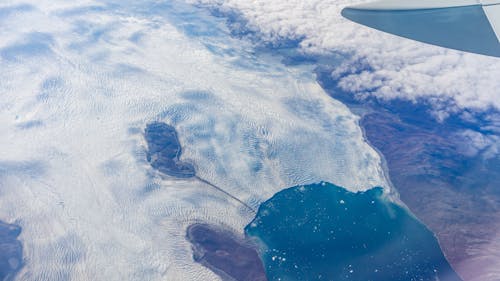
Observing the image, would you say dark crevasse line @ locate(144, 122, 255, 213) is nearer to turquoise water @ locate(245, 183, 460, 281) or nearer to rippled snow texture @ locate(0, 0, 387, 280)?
rippled snow texture @ locate(0, 0, 387, 280)

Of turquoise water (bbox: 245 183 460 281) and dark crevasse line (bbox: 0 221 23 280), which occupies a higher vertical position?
turquoise water (bbox: 245 183 460 281)

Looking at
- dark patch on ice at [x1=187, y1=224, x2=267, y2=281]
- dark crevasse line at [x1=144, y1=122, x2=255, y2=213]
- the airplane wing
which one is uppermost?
the airplane wing

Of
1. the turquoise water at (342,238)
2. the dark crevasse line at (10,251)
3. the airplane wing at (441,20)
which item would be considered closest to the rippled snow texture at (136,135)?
the dark crevasse line at (10,251)

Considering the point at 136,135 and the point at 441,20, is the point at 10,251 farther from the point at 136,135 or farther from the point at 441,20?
the point at 441,20

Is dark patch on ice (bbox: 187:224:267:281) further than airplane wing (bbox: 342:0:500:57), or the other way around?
dark patch on ice (bbox: 187:224:267:281)

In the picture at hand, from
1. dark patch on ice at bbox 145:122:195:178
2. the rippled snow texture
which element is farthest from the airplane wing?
dark patch on ice at bbox 145:122:195:178

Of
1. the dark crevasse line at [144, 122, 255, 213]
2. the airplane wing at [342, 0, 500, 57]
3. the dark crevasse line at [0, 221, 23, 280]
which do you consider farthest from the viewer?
the dark crevasse line at [144, 122, 255, 213]
